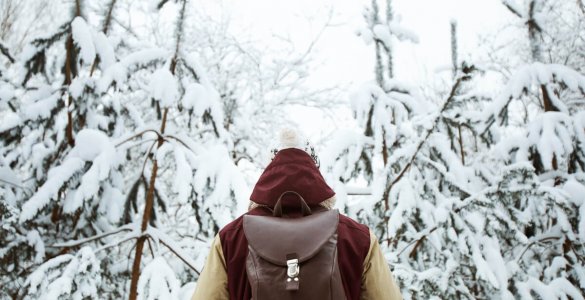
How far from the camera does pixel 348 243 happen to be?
1645mm

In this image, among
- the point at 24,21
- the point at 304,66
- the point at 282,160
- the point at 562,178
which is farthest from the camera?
the point at 24,21

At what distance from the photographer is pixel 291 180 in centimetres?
171

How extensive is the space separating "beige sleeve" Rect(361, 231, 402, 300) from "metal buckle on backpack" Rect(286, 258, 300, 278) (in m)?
0.37

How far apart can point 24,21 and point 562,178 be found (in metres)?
12.8

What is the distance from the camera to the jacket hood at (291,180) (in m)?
1.71

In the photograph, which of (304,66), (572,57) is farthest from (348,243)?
(572,57)

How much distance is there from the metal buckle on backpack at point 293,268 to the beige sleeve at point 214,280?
0.41m

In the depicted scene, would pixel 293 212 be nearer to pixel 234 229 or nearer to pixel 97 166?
pixel 234 229

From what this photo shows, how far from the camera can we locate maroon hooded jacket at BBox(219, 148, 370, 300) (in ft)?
5.41

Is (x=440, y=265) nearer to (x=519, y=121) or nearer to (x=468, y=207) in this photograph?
(x=468, y=207)

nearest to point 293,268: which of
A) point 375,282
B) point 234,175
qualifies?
point 375,282

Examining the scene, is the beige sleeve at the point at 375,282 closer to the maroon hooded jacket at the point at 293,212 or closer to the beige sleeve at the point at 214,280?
the maroon hooded jacket at the point at 293,212

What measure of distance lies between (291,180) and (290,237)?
0.88 ft

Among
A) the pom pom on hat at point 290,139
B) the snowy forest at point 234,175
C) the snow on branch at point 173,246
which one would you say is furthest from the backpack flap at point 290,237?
the snow on branch at point 173,246
